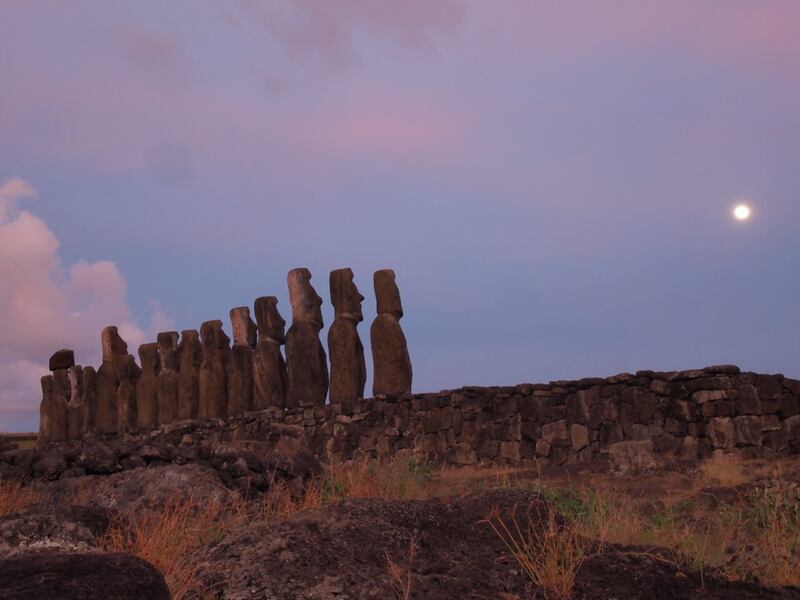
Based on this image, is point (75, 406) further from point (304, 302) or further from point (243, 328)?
point (304, 302)

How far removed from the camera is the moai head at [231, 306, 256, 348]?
21328mm

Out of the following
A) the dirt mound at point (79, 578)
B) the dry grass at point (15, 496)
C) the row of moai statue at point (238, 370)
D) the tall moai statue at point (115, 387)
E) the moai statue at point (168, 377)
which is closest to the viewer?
the dirt mound at point (79, 578)

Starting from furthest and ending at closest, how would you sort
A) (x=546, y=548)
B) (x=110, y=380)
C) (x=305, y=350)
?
(x=110, y=380) < (x=305, y=350) < (x=546, y=548)

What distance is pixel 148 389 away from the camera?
80.3 feet

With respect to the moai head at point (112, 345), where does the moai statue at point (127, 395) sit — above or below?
below

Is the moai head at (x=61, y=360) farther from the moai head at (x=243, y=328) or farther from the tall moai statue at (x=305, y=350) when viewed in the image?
the tall moai statue at (x=305, y=350)

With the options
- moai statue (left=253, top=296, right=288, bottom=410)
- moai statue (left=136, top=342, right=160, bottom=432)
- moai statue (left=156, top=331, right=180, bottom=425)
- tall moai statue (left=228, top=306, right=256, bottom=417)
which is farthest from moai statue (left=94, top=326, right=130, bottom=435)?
moai statue (left=253, top=296, right=288, bottom=410)

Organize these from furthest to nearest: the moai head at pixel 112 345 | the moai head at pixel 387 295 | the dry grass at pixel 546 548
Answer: the moai head at pixel 112 345 → the moai head at pixel 387 295 → the dry grass at pixel 546 548

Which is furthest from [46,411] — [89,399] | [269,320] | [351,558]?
[351,558]

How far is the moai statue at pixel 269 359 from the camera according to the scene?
65.7ft

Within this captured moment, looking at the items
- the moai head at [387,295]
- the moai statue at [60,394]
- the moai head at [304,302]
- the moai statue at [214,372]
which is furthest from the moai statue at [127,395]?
the moai head at [387,295]

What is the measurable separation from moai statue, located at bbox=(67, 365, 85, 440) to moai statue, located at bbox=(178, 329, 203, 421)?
5.67 meters

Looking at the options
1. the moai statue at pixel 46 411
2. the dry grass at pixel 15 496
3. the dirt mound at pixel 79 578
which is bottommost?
Result: the dirt mound at pixel 79 578

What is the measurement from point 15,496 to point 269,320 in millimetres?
10623
